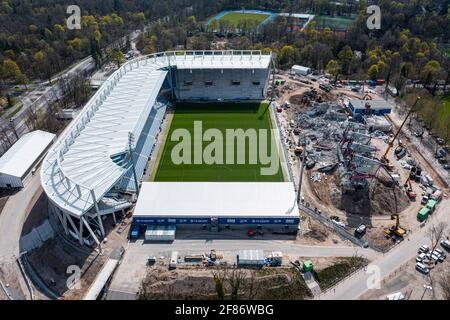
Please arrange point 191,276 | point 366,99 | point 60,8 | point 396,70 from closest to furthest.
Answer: point 191,276 < point 366,99 < point 396,70 < point 60,8

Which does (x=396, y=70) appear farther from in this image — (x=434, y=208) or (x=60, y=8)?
(x=60, y=8)

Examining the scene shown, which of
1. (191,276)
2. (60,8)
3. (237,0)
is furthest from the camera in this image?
(237,0)

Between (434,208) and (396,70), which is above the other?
(396,70)

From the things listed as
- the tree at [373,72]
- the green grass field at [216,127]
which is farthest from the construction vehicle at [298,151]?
the tree at [373,72]

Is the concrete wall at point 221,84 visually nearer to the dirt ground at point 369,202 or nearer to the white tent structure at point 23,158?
the dirt ground at point 369,202

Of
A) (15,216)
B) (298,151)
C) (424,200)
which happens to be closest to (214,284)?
(15,216)

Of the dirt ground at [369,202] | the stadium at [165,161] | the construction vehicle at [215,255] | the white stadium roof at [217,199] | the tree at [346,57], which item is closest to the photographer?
the construction vehicle at [215,255]

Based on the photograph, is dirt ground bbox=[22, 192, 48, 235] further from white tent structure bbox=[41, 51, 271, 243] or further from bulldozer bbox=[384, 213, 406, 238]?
bulldozer bbox=[384, 213, 406, 238]

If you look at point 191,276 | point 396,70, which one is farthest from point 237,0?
point 191,276
